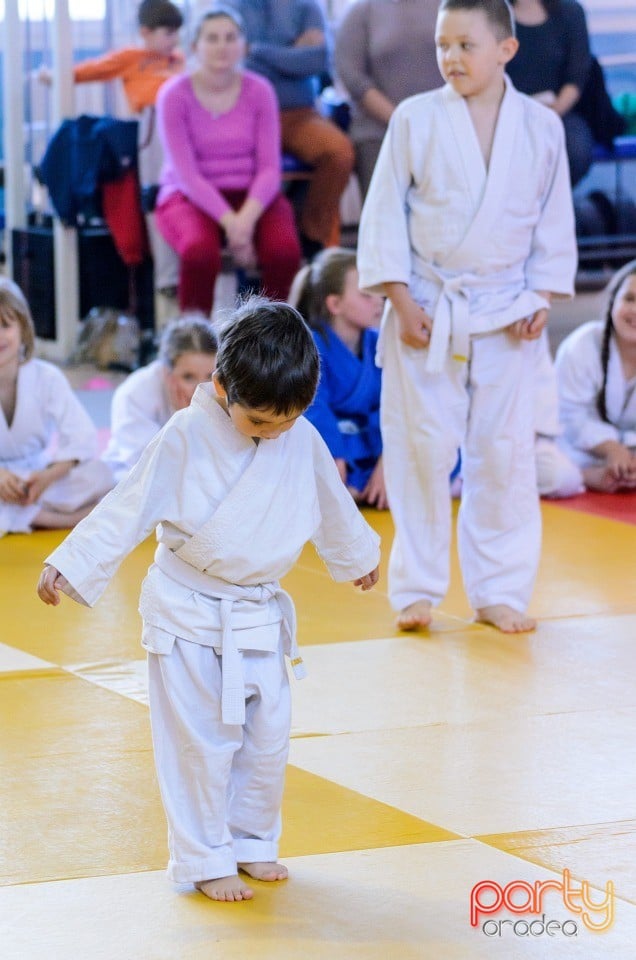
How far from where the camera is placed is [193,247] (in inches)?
248

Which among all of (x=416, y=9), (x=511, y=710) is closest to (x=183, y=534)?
(x=511, y=710)

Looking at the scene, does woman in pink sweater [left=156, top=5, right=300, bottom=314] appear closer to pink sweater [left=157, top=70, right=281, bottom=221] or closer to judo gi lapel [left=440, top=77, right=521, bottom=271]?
pink sweater [left=157, top=70, right=281, bottom=221]

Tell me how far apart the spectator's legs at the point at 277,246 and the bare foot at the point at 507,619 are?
312cm

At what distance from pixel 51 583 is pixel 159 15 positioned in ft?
17.9

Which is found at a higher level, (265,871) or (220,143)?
(220,143)

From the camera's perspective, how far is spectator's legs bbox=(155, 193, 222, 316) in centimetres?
632

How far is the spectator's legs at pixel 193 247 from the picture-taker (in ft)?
20.7

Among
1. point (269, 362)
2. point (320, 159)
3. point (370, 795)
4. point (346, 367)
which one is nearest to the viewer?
point (269, 362)

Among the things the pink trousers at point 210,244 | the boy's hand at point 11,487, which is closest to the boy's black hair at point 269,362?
the boy's hand at point 11,487

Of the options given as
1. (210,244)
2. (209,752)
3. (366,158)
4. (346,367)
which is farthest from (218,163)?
(209,752)

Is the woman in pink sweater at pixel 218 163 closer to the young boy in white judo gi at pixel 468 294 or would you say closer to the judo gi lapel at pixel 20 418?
the judo gi lapel at pixel 20 418

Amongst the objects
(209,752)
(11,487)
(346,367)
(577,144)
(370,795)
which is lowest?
(11,487)

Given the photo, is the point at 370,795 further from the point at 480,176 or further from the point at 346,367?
the point at 346,367

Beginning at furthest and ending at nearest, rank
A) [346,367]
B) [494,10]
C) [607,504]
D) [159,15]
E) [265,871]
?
[159,15] → [607,504] → [346,367] → [494,10] → [265,871]
